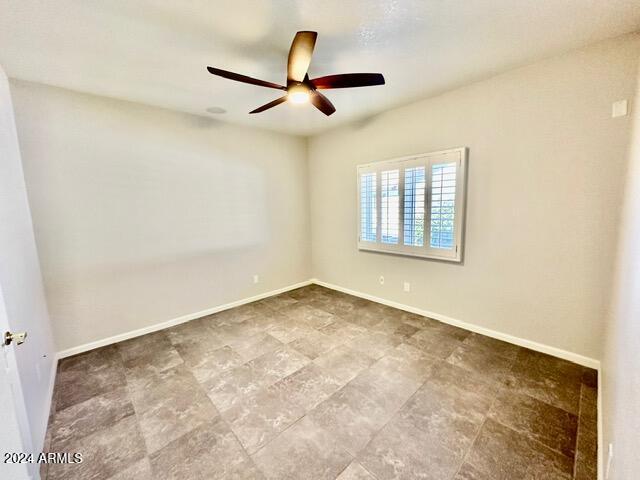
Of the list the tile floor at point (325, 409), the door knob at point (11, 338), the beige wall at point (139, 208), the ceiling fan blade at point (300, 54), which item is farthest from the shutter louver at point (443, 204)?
the door knob at point (11, 338)

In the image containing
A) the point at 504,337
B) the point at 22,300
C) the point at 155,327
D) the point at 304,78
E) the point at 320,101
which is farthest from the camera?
the point at 155,327

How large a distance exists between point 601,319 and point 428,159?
2.11 metres

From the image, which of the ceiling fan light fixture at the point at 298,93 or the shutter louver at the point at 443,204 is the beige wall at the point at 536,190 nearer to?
the shutter louver at the point at 443,204

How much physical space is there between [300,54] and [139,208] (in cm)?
249

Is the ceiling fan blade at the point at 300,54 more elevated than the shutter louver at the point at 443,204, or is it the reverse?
the ceiling fan blade at the point at 300,54

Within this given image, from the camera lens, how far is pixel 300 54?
1615 millimetres

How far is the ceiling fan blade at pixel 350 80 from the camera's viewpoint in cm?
179

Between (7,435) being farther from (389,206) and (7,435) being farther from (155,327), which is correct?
(389,206)

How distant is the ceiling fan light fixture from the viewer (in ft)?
6.36

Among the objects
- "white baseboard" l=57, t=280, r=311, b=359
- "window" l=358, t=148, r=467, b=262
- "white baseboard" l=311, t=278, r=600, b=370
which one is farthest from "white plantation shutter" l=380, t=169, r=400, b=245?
"white baseboard" l=57, t=280, r=311, b=359

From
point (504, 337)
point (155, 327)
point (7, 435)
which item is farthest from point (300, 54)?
point (155, 327)

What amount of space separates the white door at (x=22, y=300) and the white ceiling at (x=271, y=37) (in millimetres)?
645

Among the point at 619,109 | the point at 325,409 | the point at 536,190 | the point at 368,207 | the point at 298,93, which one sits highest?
the point at 298,93

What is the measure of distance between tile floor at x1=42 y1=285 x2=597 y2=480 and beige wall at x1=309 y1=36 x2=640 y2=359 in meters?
0.43
